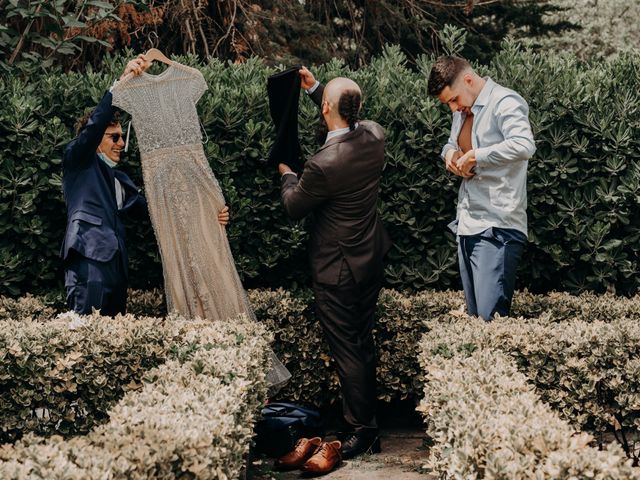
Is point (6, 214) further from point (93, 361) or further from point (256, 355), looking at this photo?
point (256, 355)

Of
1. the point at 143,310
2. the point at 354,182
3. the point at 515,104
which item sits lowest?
the point at 143,310

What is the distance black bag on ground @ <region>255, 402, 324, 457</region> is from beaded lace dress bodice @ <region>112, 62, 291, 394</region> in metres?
0.31

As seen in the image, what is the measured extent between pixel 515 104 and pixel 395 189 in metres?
1.55

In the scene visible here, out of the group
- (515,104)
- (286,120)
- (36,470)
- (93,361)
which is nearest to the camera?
(36,470)

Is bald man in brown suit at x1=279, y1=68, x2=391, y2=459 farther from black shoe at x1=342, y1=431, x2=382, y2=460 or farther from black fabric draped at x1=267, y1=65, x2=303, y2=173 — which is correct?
black fabric draped at x1=267, y1=65, x2=303, y2=173

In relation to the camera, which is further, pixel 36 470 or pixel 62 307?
pixel 62 307

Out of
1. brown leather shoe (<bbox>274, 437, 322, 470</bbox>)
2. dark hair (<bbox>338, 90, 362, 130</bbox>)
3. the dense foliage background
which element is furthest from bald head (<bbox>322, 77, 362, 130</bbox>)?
the dense foliage background

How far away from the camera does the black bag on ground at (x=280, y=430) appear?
540 cm

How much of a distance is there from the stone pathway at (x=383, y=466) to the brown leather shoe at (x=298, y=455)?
58 millimetres

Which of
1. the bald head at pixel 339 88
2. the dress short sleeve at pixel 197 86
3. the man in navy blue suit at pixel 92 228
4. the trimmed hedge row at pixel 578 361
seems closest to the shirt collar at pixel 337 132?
the bald head at pixel 339 88

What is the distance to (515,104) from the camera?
530cm

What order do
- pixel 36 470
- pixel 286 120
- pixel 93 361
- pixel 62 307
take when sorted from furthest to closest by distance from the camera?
1. pixel 62 307
2. pixel 286 120
3. pixel 93 361
4. pixel 36 470

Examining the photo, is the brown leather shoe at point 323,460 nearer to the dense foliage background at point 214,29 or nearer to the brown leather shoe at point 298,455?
the brown leather shoe at point 298,455

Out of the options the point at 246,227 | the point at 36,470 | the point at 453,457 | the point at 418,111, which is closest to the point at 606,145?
the point at 418,111
